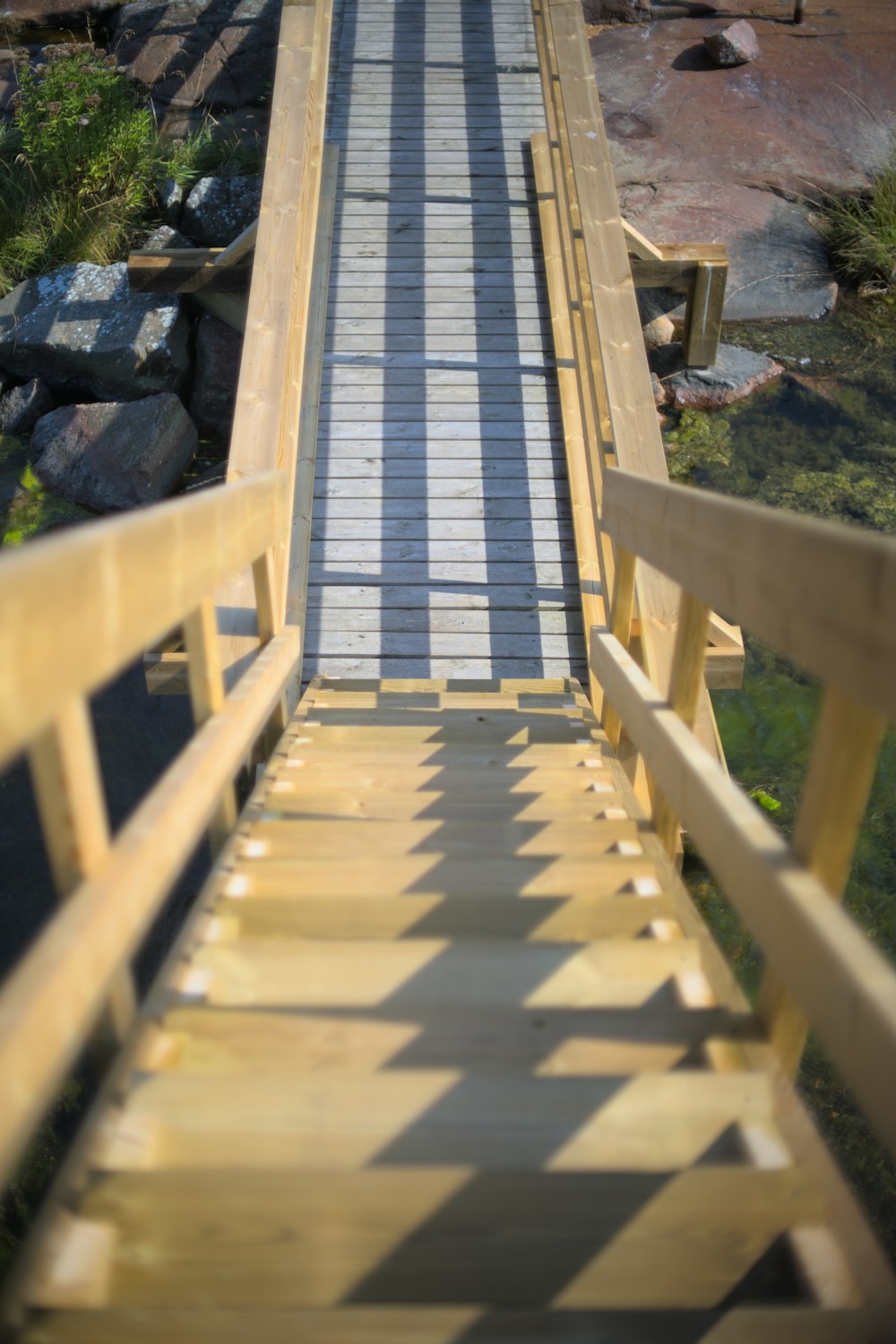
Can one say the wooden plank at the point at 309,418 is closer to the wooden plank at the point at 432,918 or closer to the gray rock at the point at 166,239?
the wooden plank at the point at 432,918

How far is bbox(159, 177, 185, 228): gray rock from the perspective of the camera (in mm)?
8203

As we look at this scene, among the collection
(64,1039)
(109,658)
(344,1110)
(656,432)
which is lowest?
(656,432)

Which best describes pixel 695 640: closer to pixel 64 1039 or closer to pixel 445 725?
pixel 64 1039

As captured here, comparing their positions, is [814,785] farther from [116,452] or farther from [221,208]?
[221,208]

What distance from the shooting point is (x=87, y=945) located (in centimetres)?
105

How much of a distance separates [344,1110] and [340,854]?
82 cm

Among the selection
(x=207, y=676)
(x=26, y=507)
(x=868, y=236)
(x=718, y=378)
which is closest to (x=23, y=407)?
(x=26, y=507)

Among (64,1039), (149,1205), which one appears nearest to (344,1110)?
(149,1205)

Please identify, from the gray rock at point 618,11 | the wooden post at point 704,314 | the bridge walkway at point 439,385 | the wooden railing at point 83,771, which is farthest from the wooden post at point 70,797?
the gray rock at point 618,11

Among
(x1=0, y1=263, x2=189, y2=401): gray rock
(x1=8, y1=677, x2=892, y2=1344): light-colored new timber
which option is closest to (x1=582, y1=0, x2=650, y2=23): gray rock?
(x1=0, y1=263, x2=189, y2=401): gray rock

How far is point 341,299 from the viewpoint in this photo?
5688 mm

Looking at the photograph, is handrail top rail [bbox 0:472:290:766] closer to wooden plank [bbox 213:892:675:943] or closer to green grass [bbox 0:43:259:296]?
wooden plank [bbox 213:892:675:943]

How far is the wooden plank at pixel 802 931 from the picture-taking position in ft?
3.26

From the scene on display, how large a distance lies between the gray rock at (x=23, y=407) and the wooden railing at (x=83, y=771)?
6682 mm
